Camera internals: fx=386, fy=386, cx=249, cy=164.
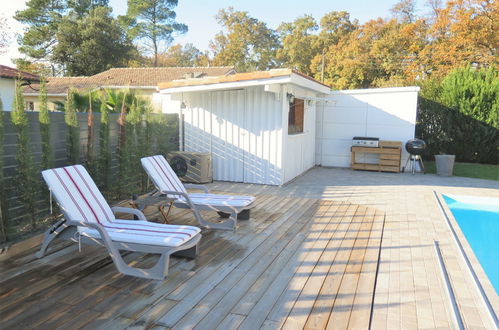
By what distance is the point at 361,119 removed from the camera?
39.9 ft

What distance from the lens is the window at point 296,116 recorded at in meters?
9.62

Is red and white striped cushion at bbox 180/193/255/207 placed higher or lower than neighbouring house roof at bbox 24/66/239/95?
lower

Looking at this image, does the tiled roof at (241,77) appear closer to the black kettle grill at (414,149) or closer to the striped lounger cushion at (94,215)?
the striped lounger cushion at (94,215)

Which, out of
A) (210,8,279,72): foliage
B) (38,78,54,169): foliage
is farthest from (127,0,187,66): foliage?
(38,78,54,169): foliage

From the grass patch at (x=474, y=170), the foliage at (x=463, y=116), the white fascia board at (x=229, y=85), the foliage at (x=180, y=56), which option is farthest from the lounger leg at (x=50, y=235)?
the foliage at (x=180, y=56)

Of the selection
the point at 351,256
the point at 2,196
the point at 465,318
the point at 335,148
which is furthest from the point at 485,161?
the point at 2,196

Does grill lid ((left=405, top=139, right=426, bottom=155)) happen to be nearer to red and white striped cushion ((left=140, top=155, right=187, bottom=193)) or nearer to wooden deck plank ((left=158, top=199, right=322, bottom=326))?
wooden deck plank ((left=158, top=199, right=322, bottom=326))

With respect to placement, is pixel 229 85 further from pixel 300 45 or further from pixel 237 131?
pixel 300 45

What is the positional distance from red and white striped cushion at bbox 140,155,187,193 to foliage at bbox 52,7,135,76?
2785cm

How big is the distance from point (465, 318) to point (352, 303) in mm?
880

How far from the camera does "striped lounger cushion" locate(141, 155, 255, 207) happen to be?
548 cm

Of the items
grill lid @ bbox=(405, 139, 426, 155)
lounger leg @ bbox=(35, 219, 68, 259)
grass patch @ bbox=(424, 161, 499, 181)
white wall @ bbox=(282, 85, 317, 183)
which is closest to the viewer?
lounger leg @ bbox=(35, 219, 68, 259)

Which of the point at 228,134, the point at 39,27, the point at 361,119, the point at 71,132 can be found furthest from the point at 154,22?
the point at 71,132

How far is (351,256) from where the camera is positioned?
448cm
